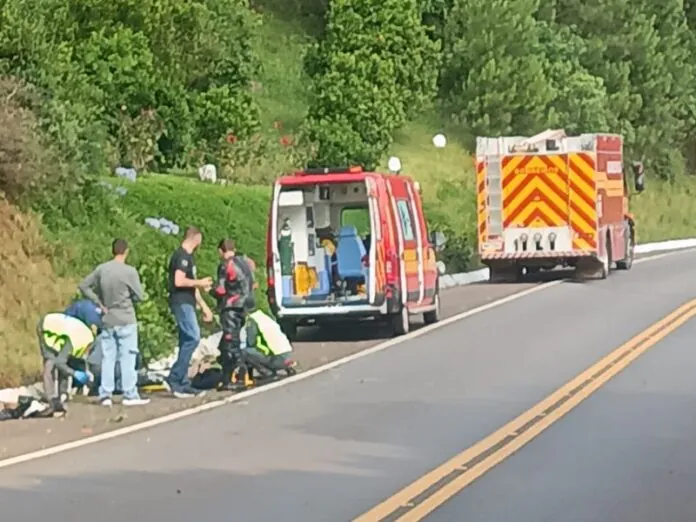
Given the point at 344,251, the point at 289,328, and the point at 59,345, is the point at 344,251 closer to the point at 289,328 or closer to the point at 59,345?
the point at 289,328

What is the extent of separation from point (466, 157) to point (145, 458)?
117ft

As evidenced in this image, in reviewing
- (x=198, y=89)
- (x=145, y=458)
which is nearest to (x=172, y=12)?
(x=198, y=89)

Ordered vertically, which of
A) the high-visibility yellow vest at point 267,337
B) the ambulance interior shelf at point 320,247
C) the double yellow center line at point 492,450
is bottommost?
the double yellow center line at point 492,450

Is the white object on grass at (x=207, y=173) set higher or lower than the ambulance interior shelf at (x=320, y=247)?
higher

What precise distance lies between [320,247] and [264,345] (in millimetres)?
4940

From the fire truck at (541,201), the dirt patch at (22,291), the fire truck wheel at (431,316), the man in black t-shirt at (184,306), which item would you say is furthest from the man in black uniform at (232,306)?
the fire truck at (541,201)

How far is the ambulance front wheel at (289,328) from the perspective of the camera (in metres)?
A: 22.2

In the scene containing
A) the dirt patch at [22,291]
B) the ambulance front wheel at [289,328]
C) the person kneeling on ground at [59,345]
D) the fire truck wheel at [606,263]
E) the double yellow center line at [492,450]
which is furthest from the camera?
the fire truck wheel at [606,263]

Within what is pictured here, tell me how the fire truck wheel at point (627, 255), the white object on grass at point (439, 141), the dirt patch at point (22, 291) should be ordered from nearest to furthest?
the dirt patch at point (22, 291), the fire truck wheel at point (627, 255), the white object on grass at point (439, 141)

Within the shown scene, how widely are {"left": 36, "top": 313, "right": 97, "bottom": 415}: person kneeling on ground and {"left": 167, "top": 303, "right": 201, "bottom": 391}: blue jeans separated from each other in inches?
43.9

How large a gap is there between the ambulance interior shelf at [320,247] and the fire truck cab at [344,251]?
0.01m

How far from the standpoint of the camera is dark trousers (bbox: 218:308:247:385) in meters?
17.2

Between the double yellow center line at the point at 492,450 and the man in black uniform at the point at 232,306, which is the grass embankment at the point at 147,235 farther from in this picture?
the double yellow center line at the point at 492,450

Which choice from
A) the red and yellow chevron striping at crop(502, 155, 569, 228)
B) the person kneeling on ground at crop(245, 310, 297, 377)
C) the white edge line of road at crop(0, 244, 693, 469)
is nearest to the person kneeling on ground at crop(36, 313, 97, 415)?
the white edge line of road at crop(0, 244, 693, 469)
